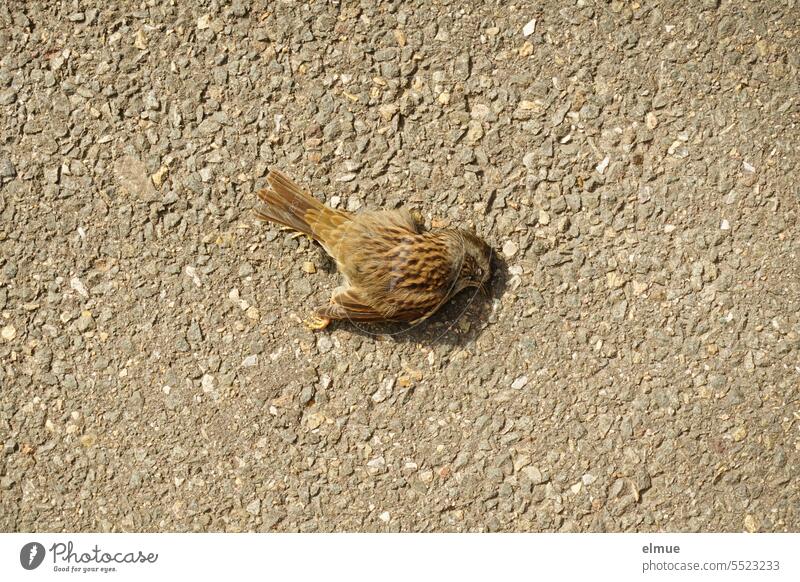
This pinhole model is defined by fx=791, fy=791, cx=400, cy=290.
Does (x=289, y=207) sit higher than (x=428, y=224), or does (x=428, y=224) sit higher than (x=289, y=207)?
(x=289, y=207)

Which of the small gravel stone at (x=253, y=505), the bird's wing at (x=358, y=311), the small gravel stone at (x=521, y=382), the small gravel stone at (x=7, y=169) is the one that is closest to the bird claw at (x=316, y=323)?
the bird's wing at (x=358, y=311)

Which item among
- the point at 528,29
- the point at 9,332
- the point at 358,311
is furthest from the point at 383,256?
the point at 9,332

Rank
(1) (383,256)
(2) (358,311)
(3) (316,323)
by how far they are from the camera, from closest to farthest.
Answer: (1) (383,256)
(2) (358,311)
(3) (316,323)

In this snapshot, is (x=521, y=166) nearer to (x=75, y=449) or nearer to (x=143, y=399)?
(x=143, y=399)

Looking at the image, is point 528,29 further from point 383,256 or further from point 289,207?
point 289,207

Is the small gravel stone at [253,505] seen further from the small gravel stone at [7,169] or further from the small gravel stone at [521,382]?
the small gravel stone at [7,169]

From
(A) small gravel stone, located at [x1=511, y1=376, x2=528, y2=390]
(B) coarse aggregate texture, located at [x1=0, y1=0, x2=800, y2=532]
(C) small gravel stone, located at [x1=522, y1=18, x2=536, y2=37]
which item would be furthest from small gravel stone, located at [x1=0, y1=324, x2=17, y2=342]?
(C) small gravel stone, located at [x1=522, y1=18, x2=536, y2=37]
